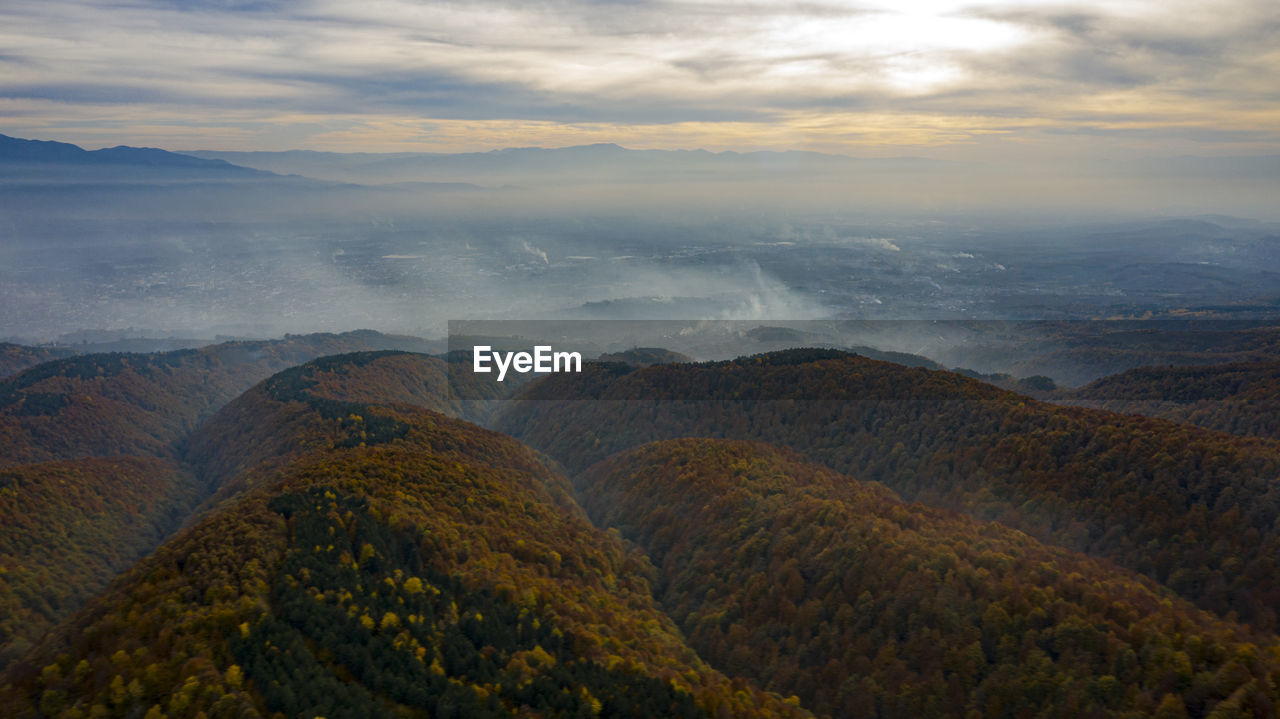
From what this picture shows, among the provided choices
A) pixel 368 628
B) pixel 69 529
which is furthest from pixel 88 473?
pixel 368 628

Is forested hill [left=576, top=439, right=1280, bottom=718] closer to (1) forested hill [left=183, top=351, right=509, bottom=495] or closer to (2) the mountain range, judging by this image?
(2) the mountain range

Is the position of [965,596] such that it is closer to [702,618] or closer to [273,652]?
[702,618]

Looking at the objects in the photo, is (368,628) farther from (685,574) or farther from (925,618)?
(925,618)

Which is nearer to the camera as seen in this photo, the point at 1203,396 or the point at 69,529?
the point at 69,529

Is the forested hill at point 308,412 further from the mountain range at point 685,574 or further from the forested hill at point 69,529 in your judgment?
the forested hill at point 69,529

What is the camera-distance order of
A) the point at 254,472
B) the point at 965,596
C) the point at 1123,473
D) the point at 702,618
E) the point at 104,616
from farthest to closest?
the point at 254,472 → the point at 1123,473 → the point at 702,618 → the point at 965,596 → the point at 104,616

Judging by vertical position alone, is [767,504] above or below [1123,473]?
below

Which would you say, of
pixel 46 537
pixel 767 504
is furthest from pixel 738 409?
pixel 46 537
